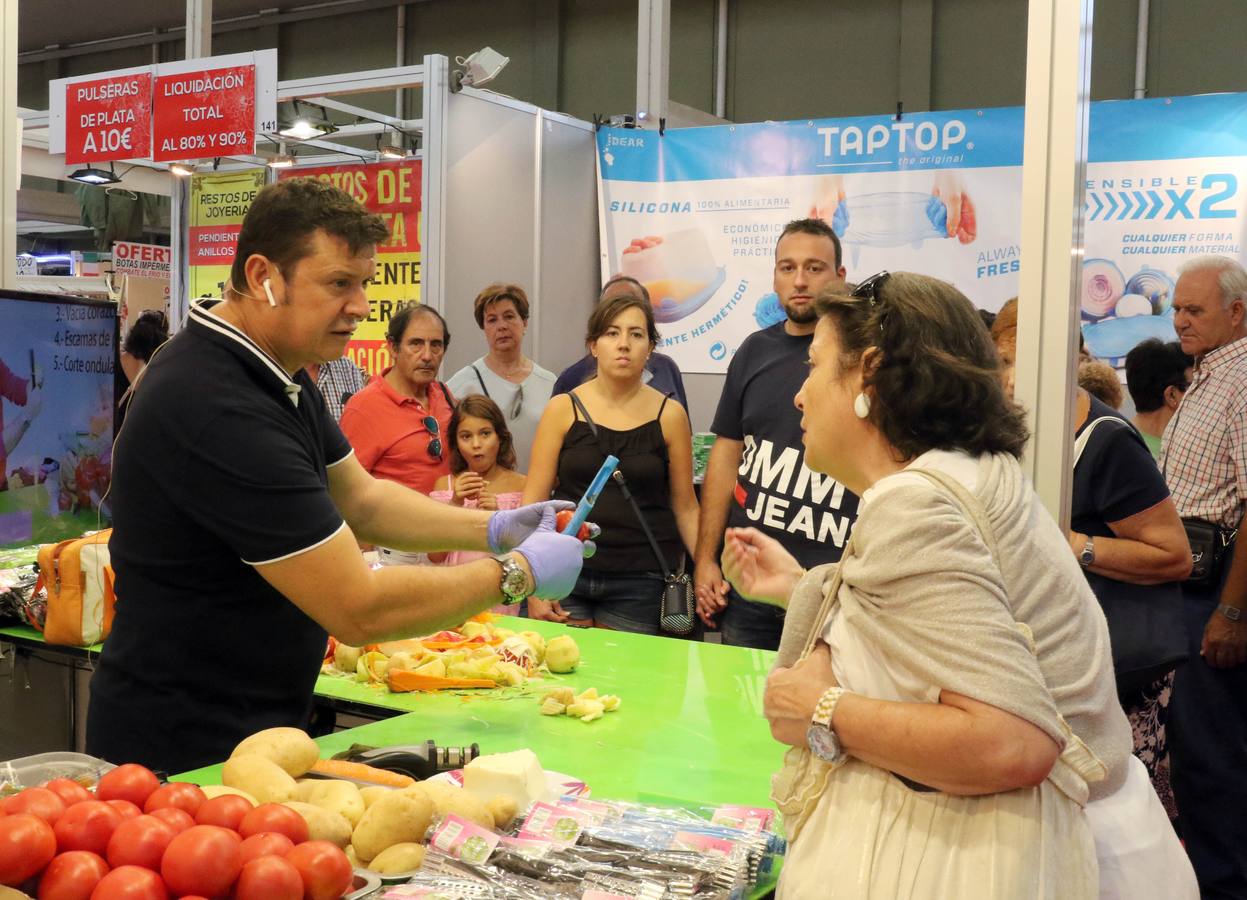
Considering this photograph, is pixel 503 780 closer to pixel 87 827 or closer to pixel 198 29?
pixel 87 827

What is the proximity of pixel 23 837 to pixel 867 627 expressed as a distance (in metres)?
1.01

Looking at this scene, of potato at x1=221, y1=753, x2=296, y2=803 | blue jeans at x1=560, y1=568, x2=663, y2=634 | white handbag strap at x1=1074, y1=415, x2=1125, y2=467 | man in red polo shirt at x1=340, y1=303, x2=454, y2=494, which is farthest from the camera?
man in red polo shirt at x1=340, y1=303, x2=454, y2=494

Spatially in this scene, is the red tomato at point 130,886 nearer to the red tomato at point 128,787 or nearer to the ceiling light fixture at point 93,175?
the red tomato at point 128,787

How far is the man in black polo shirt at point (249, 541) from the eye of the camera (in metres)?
2.07

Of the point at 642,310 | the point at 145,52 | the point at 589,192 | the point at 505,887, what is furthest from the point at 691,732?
the point at 145,52

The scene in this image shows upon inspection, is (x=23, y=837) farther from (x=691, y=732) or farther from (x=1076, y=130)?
(x=1076, y=130)

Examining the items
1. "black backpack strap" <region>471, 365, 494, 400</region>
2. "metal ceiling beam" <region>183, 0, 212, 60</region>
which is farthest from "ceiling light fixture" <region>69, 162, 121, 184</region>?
"black backpack strap" <region>471, 365, 494, 400</region>

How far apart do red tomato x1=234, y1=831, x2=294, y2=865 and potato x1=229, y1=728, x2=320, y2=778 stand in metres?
0.41

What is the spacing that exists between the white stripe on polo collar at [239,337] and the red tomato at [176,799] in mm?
891

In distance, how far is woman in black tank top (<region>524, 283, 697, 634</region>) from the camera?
3859 millimetres

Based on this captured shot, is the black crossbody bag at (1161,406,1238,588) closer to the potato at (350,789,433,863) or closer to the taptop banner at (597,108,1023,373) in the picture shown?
the taptop banner at (597,108,1023,373)

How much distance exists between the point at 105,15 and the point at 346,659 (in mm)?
13836

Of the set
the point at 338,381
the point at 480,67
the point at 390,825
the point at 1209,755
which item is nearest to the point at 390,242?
the point at 338,381

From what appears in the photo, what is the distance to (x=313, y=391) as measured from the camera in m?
2.53
